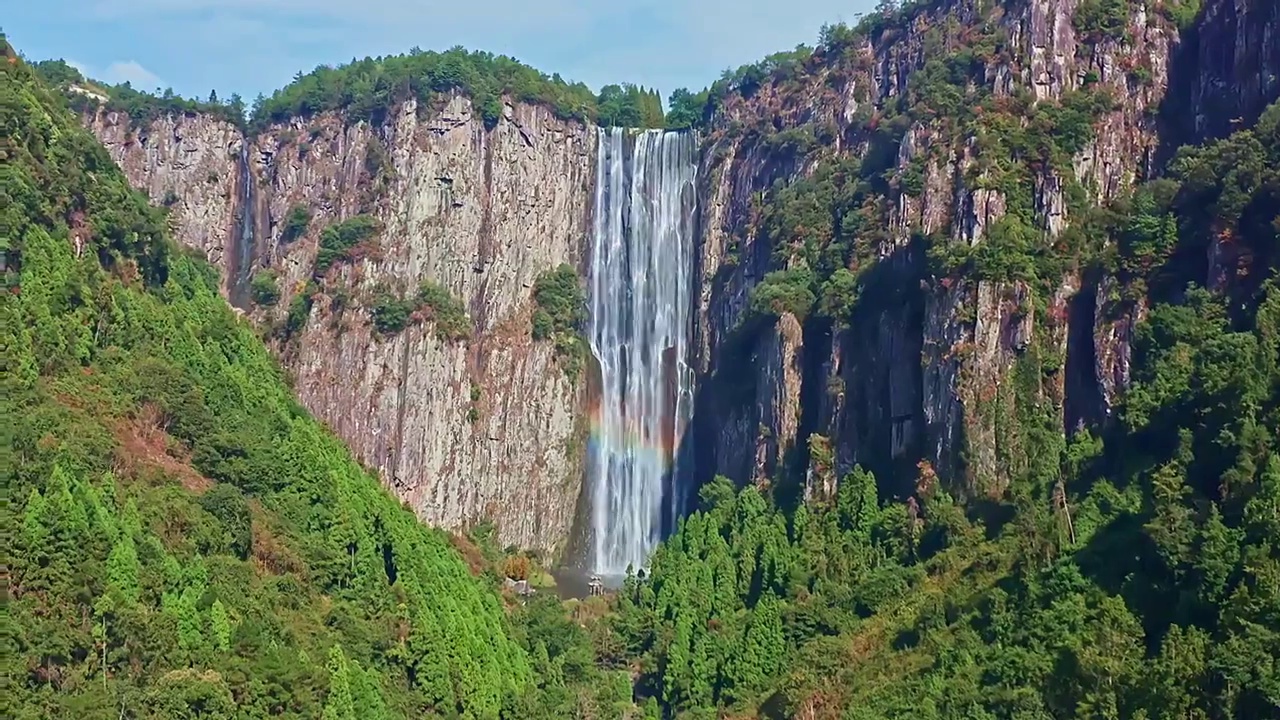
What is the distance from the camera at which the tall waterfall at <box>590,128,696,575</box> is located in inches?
2596

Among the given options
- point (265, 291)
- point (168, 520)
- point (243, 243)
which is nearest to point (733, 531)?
point (168, 520)

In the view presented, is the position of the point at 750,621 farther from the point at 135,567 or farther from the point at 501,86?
the point at 501,86

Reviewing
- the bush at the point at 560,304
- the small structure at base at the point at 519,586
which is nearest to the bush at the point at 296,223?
the bush at the point at 560,304

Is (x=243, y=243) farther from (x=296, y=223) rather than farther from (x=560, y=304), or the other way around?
(x=560, y=304)

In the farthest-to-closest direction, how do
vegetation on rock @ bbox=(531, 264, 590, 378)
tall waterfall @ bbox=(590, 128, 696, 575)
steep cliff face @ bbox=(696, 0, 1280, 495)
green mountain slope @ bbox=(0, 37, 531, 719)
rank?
vegetation on rock @ bbox=(531, 264, 590, 378) → tall waterfall @ bbox=(590, 128, 696, 575) → steep cliff face @ bbox=(696, 0, 1280, 495) → green mountain slope @ bbox=(0, 37, 531, 719)

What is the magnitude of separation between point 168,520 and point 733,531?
21640mm

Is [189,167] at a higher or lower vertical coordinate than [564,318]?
higher

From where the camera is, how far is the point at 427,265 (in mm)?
70312

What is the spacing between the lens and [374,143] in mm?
72188

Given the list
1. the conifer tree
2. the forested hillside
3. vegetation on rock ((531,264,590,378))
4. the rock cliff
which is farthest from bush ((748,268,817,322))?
the conifer tree

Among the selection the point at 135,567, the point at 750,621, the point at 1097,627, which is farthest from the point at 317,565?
the point at 1097,627

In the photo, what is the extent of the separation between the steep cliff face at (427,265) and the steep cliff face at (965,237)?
8.25m

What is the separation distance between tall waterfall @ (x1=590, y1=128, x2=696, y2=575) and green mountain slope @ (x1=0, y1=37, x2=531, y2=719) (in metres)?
12.6

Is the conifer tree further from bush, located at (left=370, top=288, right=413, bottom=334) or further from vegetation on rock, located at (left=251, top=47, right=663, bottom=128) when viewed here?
vegetation on rock, located at (left=251, top=47, right=663, bottom=128)
